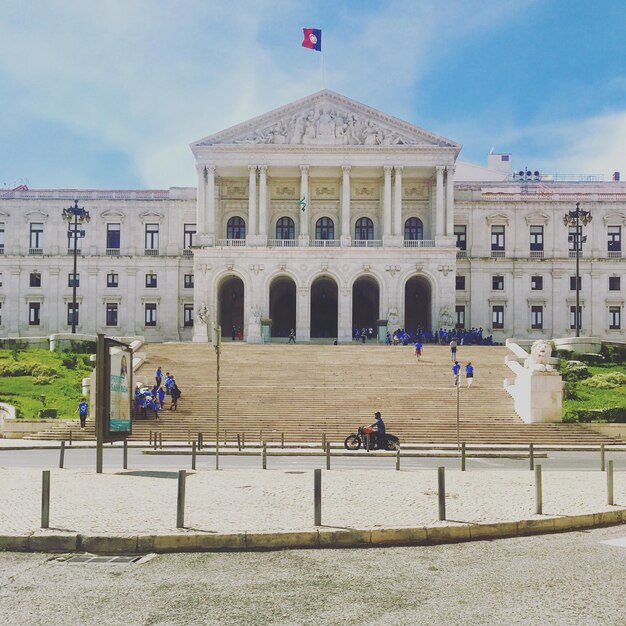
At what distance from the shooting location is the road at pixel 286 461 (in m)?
21.3

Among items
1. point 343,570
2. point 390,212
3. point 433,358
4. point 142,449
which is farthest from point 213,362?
point 343,570

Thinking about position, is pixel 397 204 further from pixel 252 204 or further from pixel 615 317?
pixel 615 317

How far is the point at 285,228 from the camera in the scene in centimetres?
6869

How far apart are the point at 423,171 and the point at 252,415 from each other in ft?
124

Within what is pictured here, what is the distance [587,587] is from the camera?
909 centimetres

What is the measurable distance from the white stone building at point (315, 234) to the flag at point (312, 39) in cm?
462

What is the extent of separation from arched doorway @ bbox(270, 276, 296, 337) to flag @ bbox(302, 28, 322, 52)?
1983cm

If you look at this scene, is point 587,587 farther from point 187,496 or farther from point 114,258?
point 114,258

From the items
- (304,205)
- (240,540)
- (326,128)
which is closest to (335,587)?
(240,540)

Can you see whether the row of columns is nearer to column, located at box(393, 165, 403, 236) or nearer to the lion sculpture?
column, located at box(393, 165, 403, 236)

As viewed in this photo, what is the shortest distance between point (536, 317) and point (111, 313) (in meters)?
37.8

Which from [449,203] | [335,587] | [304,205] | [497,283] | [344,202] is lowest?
[335,587]

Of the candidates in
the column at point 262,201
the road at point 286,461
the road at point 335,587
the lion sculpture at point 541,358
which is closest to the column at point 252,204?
the column at point 262,201

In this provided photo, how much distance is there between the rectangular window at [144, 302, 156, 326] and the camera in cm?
6931
